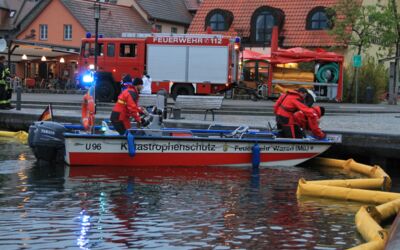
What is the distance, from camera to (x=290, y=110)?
1461cm

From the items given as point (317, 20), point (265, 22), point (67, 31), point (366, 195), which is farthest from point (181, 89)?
point (67, 31)

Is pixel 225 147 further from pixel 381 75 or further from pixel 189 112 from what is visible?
pixel 381 75

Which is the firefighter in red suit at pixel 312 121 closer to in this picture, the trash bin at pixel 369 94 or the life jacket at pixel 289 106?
the life jacket at pixel 289 106

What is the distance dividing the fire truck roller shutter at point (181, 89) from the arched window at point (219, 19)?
719 inches

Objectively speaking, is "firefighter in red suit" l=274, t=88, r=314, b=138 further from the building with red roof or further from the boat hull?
the building with red roof

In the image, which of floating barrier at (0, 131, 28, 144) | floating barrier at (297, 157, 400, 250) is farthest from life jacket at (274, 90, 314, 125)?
floating barrier at (0, 131, 28, 144)

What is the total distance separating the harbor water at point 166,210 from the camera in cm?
849

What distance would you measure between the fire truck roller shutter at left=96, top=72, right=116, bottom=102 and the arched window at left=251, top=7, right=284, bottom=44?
1896 centimetres

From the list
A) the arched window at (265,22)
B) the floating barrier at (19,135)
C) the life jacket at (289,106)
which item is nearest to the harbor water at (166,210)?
the life jacket at (289,106)

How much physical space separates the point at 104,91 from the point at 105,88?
0.44ft

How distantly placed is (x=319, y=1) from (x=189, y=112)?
921 inches

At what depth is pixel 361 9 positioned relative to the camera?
3653cm

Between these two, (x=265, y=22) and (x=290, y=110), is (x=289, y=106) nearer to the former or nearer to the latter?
(x=290, y=110)

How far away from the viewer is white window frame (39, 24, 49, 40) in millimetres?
53812
